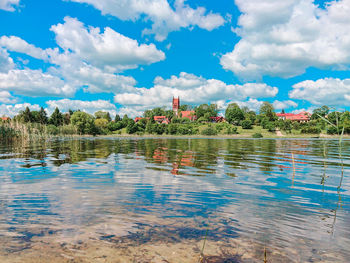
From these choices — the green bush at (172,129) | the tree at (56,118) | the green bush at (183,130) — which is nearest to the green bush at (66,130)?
the tree at (56,118)

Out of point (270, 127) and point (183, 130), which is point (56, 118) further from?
point (270, 127)

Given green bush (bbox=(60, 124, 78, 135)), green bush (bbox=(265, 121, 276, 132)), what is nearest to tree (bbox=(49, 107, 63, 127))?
green bush (bbox=(60, 124, 78, 135))

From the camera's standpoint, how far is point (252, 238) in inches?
230

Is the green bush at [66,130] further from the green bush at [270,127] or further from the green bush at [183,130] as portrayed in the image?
the green bush at [270,127]

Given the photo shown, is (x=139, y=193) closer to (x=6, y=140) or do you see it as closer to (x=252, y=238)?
(x=252, y=238)

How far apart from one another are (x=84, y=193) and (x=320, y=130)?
143m

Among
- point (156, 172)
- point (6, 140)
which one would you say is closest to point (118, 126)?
point (6, 140)

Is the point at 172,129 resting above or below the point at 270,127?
Answer: below

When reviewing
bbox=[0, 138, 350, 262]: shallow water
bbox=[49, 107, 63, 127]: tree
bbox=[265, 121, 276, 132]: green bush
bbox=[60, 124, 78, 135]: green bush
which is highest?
bbox=[49, 107, 63, 127]: tree

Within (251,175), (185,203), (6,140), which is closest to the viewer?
(185,203)

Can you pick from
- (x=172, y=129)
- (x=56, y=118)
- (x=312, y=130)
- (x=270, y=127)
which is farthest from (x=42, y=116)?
(x=312, y=130)

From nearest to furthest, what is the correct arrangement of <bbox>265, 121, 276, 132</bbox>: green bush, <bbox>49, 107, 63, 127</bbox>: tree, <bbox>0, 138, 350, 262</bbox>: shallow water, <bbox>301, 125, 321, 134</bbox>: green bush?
1. <bbox>0, 138, 350, 262</bbox>: shallow water
2. <bbox>301, 125, 321, 134</bbox>: green bush
3. <bbox>49, 107, 63, 127</bbox>: tree
4. <bbox>265, 121, 276, 132</bbox>: green bush

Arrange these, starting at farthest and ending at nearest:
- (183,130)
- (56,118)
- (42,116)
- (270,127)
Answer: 1. (183,130)
2. (270,127)
3. (42,116)
4. (56,118)

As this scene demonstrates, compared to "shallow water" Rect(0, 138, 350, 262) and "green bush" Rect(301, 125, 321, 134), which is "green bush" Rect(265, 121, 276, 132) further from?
"shallow water" Rect(0, 138, 350, 262)
